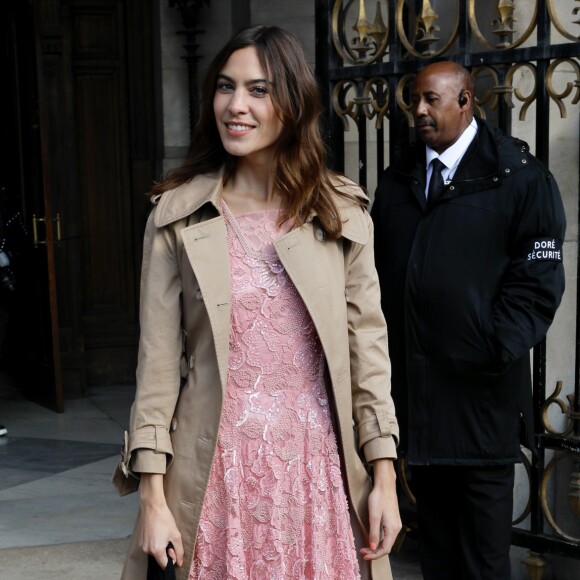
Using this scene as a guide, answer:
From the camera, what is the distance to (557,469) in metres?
4.37

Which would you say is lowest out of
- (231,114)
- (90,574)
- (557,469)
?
(90,574)

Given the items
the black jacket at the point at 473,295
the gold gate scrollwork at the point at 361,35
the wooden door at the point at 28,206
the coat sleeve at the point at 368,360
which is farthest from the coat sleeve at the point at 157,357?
the wooden door at the point at 28,206

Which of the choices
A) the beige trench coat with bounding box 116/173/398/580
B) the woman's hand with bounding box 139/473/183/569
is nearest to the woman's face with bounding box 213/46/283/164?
the beige trench coat with bounding box 116/173/398/580

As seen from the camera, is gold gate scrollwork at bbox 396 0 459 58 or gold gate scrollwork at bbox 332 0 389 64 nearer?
gold gate scrollwork at bbox 396 0 459 58

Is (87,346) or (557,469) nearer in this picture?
(557,469)

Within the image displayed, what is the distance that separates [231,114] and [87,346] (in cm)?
606

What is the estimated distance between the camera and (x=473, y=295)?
3723 millimetres

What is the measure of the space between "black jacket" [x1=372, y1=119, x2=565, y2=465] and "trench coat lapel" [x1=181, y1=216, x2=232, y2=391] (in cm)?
142

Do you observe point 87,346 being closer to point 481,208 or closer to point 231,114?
point 481,208

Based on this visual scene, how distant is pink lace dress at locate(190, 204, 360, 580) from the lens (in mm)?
2496

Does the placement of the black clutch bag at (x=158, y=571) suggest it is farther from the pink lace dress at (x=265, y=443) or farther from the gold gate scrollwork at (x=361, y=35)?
the gold gate scrollwork at (x=361, y=35)

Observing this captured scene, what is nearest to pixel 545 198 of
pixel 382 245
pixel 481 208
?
pixel 481 208

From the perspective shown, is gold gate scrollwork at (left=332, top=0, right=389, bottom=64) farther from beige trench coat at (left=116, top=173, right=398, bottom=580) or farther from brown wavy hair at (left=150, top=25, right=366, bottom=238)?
beige trench coat at (left=116, top=173, right=398, bottom=580)

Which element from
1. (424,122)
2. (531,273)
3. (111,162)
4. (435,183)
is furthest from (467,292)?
(111,162)
